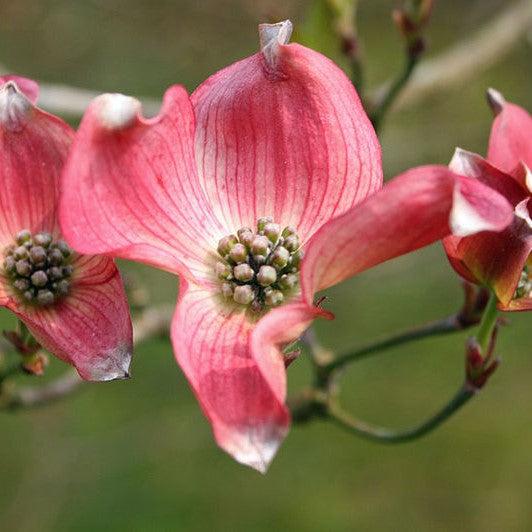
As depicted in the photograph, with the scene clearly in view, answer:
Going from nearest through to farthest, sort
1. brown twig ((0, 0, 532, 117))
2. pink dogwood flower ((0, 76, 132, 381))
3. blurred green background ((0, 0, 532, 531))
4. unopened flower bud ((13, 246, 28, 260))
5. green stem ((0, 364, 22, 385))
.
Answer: pink dogwood flower ((0, 76, 132, 381)) → unopened flower bud ((13, 246, 28, 260)) → green stem ((0, 364, 22, 385)) → brown twig ((0, 0, 532, 117)) → blurred green background ((0, 0, 532, 531))

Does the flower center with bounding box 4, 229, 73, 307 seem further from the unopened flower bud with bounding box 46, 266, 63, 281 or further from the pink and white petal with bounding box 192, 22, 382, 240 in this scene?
the pink and white petal with bounding box 192, 22, 382, 240

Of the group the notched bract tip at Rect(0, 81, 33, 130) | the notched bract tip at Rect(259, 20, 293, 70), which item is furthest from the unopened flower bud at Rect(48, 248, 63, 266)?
the notched bract tip at Rect(259, 20, 293, 70)

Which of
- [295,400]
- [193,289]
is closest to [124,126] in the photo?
[193,289]

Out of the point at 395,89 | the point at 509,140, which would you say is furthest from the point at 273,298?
the point at 395,89

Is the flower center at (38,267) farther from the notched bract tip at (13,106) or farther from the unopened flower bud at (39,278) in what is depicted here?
the notched bract tip at (13,106)

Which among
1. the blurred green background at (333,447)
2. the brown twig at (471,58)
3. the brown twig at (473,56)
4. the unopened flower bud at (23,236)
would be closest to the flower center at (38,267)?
the unopened flower bud at (23,236)

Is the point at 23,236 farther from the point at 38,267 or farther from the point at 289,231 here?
the point at 289,231
